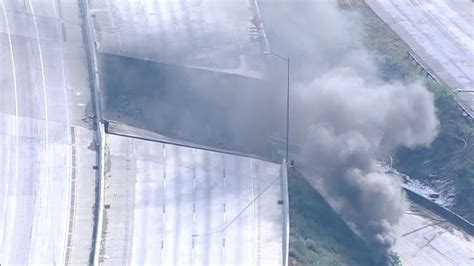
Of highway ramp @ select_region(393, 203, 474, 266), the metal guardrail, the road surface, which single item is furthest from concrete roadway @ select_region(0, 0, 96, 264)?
the metal guardrail

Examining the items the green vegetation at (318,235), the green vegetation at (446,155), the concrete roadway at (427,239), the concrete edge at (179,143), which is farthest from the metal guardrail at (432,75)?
the concrete edge at (179,143)

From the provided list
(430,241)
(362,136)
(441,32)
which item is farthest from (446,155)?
(441,32)

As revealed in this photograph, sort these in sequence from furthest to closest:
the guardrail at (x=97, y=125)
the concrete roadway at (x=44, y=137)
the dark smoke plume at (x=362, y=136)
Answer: the dark smoke plume at (x=362, y=136)
the concrete roadway at (x=44, y=137)
the guardrail at (x=97, y=125)

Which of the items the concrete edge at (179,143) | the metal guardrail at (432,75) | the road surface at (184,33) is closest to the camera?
the concrete edge at (179,143)

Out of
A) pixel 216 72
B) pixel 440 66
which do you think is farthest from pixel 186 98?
pixel 440 66

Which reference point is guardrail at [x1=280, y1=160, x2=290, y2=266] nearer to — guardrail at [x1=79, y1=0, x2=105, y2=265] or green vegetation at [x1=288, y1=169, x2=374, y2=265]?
green vegetation at [x1=288, y1=169, x2=374, y2=265]

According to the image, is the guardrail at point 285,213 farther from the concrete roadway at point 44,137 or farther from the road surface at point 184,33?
the concrete roadway at point 44,137

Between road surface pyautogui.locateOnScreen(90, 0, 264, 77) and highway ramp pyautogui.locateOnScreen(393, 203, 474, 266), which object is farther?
road surface pyautogui.locateOnScreen(90, 0, 264, 77)
